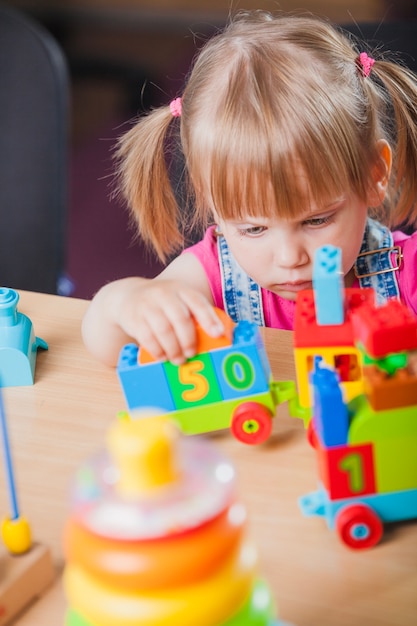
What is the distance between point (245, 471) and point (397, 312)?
0.60 feet

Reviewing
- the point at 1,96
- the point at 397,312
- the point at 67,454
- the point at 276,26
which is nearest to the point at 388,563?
the point at 397,312

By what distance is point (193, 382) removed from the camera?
715 mm

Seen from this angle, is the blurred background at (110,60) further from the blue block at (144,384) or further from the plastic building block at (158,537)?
the plastic building block at (158,537)

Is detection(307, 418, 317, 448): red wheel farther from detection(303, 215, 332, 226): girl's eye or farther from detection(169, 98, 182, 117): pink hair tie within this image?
detection(169, 98, 182, 117): pink hair tie

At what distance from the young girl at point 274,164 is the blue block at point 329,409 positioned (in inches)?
7.3

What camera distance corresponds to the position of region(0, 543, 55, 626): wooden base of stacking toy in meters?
0.55

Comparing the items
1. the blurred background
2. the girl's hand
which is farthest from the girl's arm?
the blurred background

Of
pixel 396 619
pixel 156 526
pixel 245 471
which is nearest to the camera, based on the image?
pixel 156 526

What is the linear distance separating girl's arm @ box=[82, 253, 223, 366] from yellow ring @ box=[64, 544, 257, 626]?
297 mm

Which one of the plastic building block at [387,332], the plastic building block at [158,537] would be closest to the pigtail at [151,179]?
the plastic building block at [387,332]

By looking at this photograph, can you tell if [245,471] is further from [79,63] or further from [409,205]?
[79,63]

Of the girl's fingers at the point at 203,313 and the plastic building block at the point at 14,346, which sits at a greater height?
the girl's fingers at the point at 203,313

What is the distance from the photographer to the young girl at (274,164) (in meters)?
0.89

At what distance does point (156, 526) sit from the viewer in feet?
1.33
